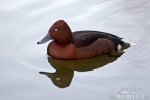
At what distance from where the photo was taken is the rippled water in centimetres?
629

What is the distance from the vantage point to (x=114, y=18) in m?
8.80

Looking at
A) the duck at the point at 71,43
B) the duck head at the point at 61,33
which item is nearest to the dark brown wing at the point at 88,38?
the duck at the point at 71,43

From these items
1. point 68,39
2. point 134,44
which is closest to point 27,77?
point 68,39

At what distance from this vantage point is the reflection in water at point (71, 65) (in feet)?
22.4

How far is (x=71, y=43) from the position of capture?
7.28m

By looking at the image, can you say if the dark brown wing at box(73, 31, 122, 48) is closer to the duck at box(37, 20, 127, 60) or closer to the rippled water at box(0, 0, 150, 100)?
the duck at box(37, 20, 127, 60)

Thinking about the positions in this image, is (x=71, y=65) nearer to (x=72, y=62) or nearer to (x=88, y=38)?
(x=72, y=62)

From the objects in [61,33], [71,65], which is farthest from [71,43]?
[71,65]

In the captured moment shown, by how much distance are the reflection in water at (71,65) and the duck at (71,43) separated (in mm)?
66

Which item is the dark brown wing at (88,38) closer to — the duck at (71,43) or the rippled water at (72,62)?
the duck at (71,43)

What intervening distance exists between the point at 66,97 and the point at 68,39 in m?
1.40

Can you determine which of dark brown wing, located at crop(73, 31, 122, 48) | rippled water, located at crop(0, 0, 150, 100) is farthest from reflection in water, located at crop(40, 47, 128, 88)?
dark brown wing, located at crop(73, 31, 122, 48)

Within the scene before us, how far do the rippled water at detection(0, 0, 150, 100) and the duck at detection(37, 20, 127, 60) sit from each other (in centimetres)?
11

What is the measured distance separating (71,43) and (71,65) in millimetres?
340
